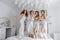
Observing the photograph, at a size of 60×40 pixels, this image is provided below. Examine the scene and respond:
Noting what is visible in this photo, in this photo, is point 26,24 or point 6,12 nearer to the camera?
point 26,24

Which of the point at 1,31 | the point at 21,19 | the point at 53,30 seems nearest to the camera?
the point at 21,19

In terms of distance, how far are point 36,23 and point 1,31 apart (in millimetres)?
1256

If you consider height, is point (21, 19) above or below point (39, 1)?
below

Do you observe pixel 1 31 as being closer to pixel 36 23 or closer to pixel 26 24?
pixel 26 24

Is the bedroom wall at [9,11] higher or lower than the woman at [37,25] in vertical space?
higher

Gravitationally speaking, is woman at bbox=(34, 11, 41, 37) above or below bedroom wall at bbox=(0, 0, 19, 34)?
below

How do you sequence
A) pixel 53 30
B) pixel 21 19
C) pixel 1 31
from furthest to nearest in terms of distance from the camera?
1. pixel 53 30
2. pixel 1 31
3. pixel 21 19

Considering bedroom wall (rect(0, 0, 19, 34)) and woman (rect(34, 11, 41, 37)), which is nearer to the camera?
woman (rect(34, 11, 41, 37))

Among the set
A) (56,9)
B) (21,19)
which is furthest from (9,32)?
(56,9)

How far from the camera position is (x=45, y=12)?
174 inches

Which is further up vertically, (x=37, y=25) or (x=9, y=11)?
(x=9, y=11)

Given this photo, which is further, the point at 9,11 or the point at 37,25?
the point at 9,11

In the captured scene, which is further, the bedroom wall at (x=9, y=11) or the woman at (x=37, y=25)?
the bedroom wall at (x=9, y=11)

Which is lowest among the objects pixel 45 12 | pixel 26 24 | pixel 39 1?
pixel 26 24
